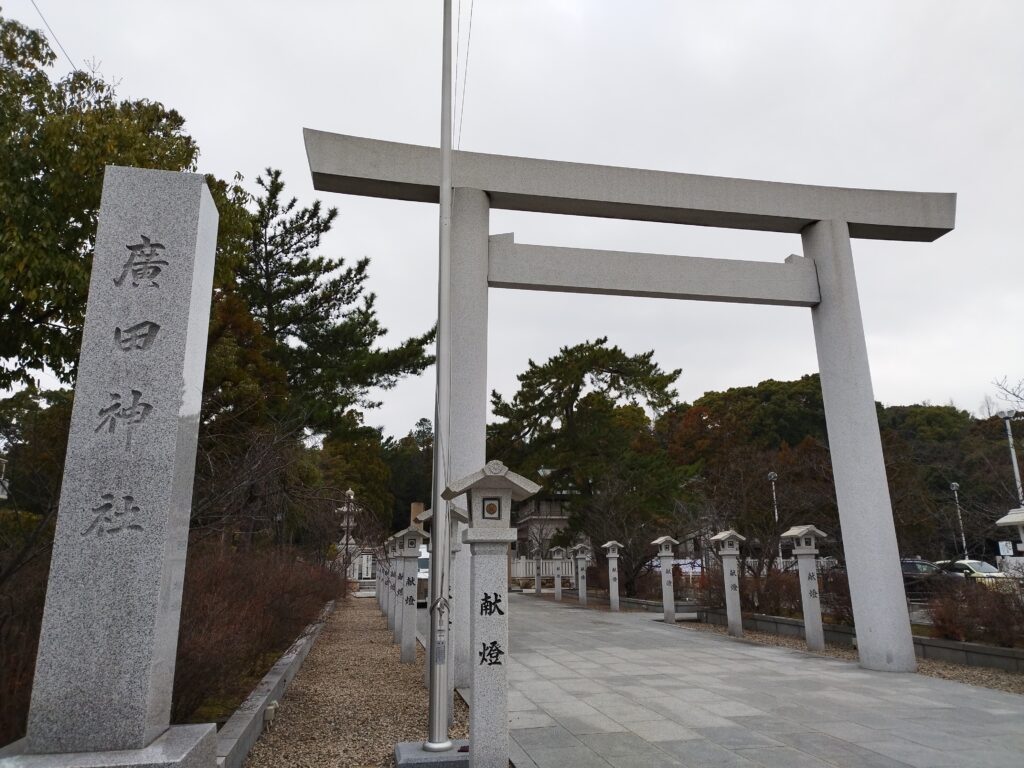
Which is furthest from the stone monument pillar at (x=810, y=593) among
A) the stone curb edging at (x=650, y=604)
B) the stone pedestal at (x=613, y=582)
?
the stone pedestal at (x=613, y=582)

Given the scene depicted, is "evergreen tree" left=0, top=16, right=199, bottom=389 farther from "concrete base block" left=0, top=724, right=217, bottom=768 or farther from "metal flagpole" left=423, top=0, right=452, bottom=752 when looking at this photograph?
"concrete base block" left=0, top=724, right=217, bottom=768

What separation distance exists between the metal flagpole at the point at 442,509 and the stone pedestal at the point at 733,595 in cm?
915

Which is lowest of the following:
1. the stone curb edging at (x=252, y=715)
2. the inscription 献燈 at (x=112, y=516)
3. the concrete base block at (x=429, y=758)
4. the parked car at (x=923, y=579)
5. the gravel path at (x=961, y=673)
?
the gravel path at (x=961, y=673)

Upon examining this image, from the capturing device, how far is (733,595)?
13094 mm

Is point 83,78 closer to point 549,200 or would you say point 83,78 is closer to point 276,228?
point 549,200

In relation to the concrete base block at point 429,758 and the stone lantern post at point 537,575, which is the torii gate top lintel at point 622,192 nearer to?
the concrete base block at point 429,758

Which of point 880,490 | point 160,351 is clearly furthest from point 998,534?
point 160,351

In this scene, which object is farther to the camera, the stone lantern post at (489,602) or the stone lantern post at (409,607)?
the stone lantern post at (409,607)

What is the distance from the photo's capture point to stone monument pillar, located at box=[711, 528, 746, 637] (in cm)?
1304

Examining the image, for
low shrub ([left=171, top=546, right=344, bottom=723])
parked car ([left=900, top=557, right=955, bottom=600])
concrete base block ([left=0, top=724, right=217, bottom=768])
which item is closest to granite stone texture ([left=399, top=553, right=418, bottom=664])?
low shrub ([left=171, top=546, right=344, bottom=723])

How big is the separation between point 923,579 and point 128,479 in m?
12.7

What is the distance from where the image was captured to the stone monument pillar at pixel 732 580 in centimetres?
1304

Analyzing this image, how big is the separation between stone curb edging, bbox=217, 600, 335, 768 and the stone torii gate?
210cm

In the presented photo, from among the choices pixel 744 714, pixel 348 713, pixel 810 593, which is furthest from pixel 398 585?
pixel 810 593
